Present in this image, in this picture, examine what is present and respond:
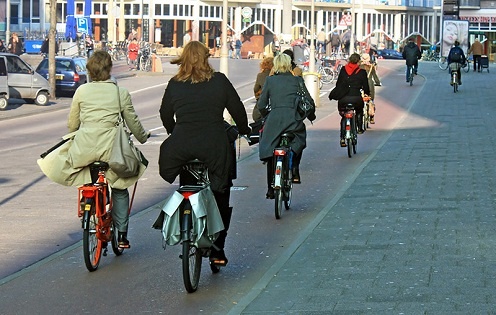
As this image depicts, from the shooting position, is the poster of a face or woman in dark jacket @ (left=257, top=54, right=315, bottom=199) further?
the poster of a face

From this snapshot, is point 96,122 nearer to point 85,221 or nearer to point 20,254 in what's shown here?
point 85,221

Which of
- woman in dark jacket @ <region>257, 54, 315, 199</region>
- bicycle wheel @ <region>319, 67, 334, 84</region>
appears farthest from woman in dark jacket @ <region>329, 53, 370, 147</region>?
bicycle wheel @ <region>319, 67, 334, 84</region>

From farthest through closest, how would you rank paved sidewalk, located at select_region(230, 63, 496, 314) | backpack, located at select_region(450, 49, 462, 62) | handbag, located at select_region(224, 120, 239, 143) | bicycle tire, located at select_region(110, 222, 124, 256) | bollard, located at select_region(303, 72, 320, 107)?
backpack, located at select_region(450, 49, 462, 62) < bollard, located at select_region(303, 72, 320, 107) < bicycle tire, located at select_region(110, 222, 124, 256) < handbag, located at select_region(224, 120, 239, 143) < paved sidewalk, located at select_region(230, 63, 496, 314)

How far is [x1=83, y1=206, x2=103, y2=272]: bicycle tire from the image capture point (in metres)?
8.96

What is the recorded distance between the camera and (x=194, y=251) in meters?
8.42

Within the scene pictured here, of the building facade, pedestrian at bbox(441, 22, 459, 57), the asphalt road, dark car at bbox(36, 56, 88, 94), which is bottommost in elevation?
the asphalt road

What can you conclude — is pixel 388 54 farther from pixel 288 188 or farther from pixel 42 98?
pixel 288 188

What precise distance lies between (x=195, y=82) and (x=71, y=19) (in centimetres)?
4771

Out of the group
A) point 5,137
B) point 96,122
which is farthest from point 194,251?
point 5,137

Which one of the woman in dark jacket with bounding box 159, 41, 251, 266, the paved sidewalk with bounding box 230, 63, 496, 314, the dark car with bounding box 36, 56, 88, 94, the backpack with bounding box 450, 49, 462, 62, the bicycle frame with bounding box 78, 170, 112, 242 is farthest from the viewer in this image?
the backpack with bounding box 450, 49, 462, 62

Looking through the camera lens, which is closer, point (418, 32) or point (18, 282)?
point (18, 282)

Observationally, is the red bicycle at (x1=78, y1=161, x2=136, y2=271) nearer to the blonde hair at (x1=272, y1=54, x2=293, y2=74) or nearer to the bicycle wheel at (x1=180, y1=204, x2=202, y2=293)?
the bicycle wheel at (x1=180, y1=204, x2=202, y2=293)

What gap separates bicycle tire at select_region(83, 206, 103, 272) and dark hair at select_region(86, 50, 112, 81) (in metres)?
1.07

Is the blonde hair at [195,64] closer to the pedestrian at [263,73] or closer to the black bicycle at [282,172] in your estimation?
the black bicycle at [282,172]
